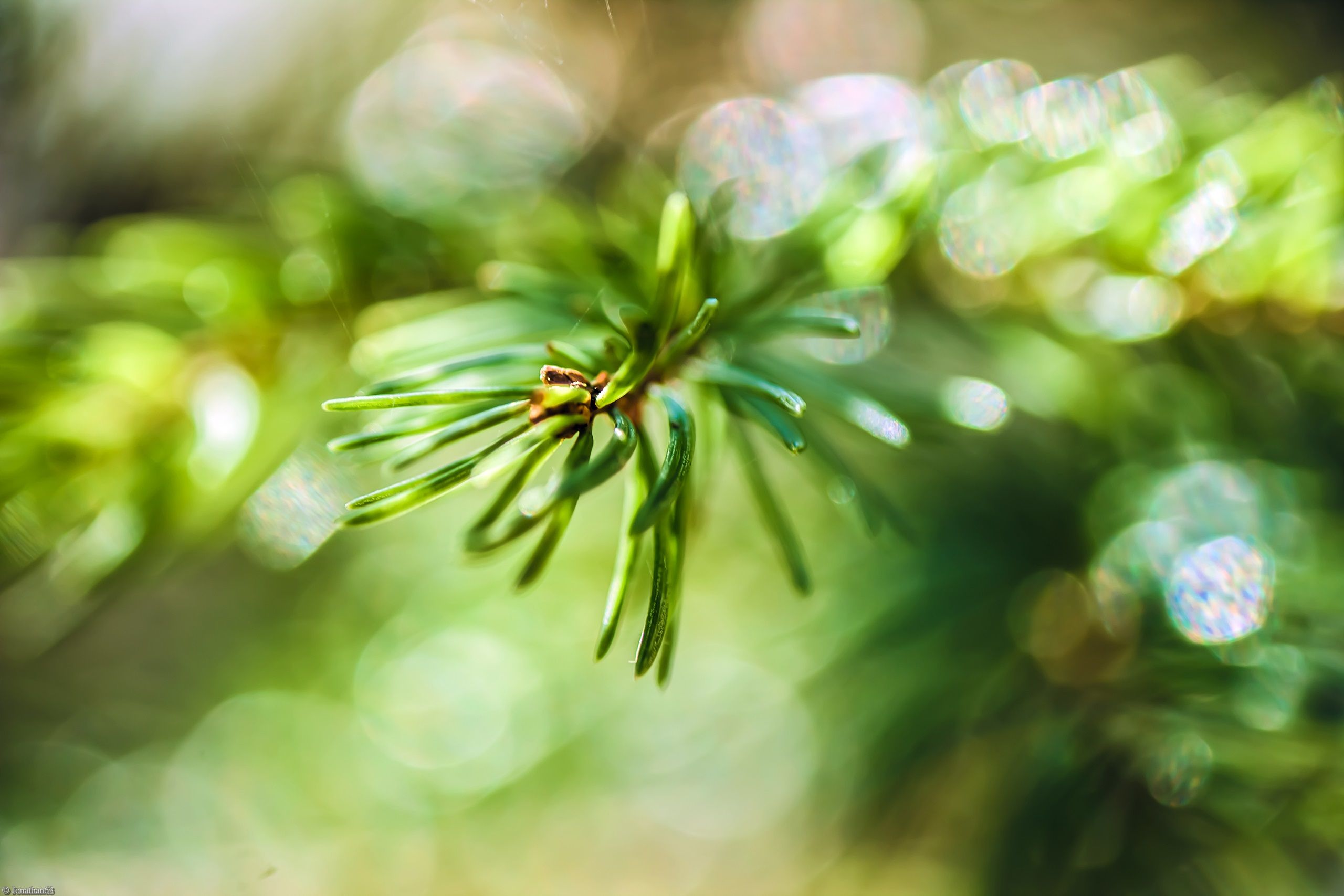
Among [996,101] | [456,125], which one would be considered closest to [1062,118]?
[996,101]

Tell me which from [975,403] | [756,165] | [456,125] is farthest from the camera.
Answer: [456,125]

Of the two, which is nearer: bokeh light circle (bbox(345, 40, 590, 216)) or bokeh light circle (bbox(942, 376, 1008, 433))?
bokeh light circle (bbox(942, 376, 1008, 433))

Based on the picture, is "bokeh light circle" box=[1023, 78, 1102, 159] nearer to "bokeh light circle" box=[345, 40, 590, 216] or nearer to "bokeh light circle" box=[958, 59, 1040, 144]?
"bokeh light circle" box=[958, 59, 1040, 144]

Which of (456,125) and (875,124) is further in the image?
(456,125)

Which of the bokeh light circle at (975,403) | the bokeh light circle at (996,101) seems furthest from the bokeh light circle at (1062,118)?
the bokeh light circle at (975,403)

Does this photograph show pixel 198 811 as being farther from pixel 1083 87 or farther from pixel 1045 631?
pixel 1083 87

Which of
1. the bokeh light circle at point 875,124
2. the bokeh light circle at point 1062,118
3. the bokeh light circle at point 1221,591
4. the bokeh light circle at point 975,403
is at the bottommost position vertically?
the bokeh light circle at point 1221,591

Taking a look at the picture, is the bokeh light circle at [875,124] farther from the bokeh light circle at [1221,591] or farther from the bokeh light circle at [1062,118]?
the bokeh light circle at [1221,591]

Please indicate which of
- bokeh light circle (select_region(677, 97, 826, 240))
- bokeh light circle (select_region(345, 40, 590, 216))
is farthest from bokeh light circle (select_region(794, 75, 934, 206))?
bokeh light circle (select_region(345, 40, 590, 216))

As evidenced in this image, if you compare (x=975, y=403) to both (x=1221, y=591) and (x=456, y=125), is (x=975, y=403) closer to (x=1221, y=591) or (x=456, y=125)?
(x=1221, y=591)

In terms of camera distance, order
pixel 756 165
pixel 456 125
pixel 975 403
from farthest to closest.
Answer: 1. pixel 456 125
2. pixel 756 165
3. pixel 975 403

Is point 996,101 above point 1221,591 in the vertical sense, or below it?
above
